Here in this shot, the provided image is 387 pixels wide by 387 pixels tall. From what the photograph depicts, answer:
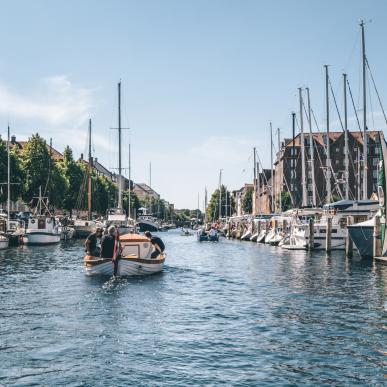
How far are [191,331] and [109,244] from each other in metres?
→ 12.3

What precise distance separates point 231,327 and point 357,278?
50.6 feet

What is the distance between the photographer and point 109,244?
28.0 m

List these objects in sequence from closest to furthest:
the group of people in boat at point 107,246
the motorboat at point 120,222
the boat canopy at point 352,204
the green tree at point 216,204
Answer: the group of people in boat at point 107,246 < the boat canopy at point 352,204 < the motorboat at point 120,222 < the green tree at point 216,204

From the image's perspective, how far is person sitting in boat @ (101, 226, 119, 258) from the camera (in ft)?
90.7

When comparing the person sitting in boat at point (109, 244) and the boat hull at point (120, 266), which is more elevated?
the person sitting in boat at point (109, 244)

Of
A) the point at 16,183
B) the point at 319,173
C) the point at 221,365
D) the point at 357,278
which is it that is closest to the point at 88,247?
the point at 357,278

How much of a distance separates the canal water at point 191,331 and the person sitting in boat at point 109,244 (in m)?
1.42

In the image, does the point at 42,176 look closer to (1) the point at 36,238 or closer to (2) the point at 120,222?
(2) the point at 120,222

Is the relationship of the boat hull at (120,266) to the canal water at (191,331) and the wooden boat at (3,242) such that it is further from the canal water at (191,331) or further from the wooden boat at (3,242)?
the wooden boat at (3,242)

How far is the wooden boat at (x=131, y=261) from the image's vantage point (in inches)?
1098

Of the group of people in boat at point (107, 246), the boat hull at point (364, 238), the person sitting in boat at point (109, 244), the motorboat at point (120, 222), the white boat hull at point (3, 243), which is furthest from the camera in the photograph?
the motorboat at point (120, 222)

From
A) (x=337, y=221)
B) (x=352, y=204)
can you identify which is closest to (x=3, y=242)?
(x=337, y=221)

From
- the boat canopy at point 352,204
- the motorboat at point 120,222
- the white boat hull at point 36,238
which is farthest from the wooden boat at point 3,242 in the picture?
the boat canopy at point 352,204

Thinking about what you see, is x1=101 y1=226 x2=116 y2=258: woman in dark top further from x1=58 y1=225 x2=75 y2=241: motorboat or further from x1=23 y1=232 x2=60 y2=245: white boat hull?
x1=58 y1=225 x2=75 y2=241: motorboat
